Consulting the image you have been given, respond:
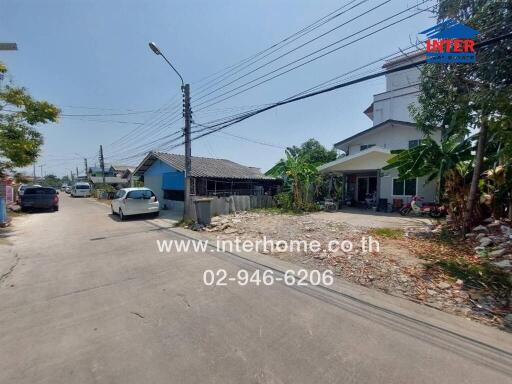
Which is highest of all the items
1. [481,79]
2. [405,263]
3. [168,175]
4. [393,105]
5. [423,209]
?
[393,105]

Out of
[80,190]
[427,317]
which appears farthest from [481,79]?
[80,190]

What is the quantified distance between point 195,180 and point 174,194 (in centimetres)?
259

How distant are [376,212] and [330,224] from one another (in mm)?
5628

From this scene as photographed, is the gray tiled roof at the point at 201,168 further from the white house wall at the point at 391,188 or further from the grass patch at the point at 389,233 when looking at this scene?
the grass patch at the point at 389,233

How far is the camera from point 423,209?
12367 millimetres

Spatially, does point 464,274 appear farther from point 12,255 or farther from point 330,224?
point 12,255

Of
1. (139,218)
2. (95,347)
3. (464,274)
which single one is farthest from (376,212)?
(95,347)

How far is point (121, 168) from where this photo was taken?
54.1 meters

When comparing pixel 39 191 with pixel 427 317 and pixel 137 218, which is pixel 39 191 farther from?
pixel 427 317

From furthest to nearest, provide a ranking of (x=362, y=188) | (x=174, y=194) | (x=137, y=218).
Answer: (x=174, y=194) < (x=362, y=188) < (x=137, y=218)

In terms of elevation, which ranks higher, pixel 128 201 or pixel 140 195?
pixel 140 195

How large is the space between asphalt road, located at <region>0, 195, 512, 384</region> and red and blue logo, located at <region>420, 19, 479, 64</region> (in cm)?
593

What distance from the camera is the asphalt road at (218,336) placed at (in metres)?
2.51

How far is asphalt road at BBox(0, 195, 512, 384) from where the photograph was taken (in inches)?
98.7
